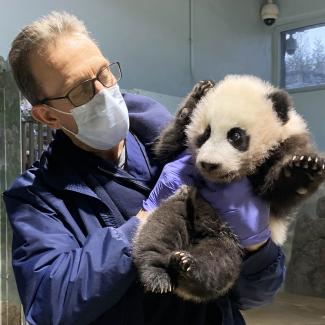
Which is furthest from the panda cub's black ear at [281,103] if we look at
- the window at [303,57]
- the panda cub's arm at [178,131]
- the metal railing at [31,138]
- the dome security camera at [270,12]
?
the dome security camera at [270,12]

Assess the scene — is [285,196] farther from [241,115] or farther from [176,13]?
[176,13]

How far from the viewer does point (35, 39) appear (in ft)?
5.21

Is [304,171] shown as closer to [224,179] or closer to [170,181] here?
[224,179]

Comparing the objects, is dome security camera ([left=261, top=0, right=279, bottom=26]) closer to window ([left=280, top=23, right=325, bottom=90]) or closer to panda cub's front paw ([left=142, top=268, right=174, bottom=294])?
window ([left=280, top=23, right=325, bottom=90])

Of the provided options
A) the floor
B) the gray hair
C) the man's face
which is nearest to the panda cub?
the man's face

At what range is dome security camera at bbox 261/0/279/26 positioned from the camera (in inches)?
302

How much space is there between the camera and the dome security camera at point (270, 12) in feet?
25.2

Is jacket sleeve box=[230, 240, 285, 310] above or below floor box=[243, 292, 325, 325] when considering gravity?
above

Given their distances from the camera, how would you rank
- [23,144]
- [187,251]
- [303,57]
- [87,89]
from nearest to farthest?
[187,251]
[87,89]
[23,144]
[303,57]

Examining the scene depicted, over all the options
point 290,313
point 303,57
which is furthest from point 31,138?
point 303,57

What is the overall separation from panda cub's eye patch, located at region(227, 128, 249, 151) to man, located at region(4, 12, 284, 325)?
155 millimetres

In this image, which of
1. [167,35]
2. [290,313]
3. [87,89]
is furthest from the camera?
[167,35]

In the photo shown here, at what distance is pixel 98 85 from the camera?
1663 mm

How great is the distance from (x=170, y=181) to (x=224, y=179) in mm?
154
